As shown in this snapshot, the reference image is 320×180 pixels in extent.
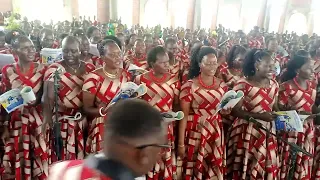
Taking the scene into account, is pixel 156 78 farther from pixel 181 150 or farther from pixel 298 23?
pixel 298 23

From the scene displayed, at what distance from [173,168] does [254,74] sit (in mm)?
1237

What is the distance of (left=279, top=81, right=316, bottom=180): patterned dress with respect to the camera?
3.12 m

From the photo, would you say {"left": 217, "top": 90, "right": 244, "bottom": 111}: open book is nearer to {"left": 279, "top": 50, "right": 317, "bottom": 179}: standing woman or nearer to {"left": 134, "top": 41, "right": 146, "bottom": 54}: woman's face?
{"left": 279, "top": 50, "right": 317, "bottom": 179}: standing woman

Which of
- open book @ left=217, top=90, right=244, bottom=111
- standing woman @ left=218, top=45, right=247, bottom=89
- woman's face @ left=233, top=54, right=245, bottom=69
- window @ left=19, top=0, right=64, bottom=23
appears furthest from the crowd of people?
window @ left=19, top=0, right=64, bottom=23

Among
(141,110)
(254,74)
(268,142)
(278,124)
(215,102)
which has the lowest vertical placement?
(268,142)

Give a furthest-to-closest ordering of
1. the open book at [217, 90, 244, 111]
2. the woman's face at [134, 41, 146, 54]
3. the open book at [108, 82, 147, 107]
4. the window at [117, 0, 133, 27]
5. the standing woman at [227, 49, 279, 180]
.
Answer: the window at [117, 0, 133, 27], the woman's face at [134, 41, 146, 54], the standing woman at [227, 49, 279, 180], the open book at [217, 90, 244, 111], the open book at [108, 82, 147, 107]

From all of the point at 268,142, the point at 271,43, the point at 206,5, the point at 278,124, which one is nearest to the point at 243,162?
the point at 268,142

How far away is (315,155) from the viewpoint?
345 centimetres

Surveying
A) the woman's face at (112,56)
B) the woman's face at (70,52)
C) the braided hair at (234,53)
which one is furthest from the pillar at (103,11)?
the woman's face at (112,56)

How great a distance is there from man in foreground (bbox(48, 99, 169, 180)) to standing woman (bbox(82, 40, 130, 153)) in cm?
157

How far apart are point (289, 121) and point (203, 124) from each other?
0.78m

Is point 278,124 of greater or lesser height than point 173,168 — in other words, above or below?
above

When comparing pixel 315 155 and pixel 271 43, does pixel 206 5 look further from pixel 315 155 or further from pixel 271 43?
pixel 315 155

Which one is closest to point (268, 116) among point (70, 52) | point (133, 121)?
point (70, 52)
